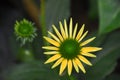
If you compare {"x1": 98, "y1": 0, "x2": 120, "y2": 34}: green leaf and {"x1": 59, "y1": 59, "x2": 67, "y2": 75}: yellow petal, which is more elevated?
{"x1": 98, "y1": 0, "x2": 120, "y2": 34}: green leaf

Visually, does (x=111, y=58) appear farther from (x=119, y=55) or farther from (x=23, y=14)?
(x=23, y=14)

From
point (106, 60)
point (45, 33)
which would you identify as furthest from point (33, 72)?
point (106, 60)

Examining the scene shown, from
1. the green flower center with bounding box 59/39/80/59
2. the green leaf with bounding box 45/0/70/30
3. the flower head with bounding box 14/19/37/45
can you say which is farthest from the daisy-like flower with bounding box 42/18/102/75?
the green leaf with bounding box 45/0/70/30

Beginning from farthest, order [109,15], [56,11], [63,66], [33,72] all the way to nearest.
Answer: [56,11], [33,72], [109,15], [63,66]

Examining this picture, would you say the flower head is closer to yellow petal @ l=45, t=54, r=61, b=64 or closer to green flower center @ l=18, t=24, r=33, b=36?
green flower center @ l=18, t=24, r=33, b=36

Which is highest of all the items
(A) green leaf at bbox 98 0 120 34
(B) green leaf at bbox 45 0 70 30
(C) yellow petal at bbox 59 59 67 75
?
(B) green leaf at bbox 45 0 70 30

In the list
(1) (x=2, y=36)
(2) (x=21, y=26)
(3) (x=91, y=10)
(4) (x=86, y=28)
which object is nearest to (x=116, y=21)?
(2) (x=21, y=26)

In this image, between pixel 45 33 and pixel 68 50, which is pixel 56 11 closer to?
pixel 45 33
